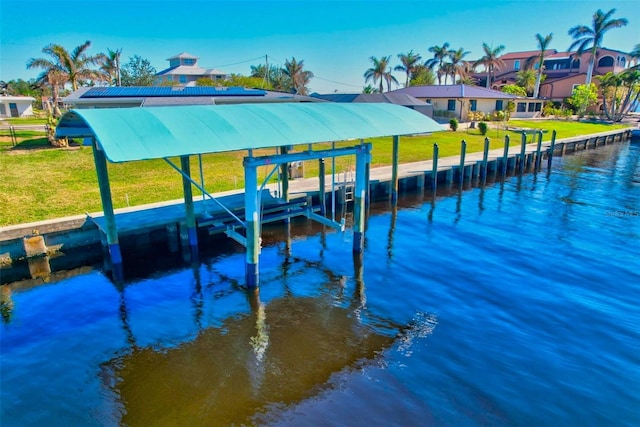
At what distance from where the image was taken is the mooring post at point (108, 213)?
12367mm

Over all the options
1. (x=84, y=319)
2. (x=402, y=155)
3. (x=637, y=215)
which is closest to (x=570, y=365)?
(x=84, y=319)

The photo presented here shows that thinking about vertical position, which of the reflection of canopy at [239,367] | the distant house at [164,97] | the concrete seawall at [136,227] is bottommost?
the reflection of canopy at [239,367]

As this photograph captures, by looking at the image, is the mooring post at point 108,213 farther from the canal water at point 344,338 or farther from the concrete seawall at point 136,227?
the concrete seawall at point 136,227

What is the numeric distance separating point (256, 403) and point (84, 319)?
5.63 m

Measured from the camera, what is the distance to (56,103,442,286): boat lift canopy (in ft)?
33.5

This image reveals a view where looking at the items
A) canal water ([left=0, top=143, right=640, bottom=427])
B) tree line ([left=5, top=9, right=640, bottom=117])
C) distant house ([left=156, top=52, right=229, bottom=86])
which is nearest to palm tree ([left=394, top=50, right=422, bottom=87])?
tree line ([left=5, top=9, right=640, bottom=117])

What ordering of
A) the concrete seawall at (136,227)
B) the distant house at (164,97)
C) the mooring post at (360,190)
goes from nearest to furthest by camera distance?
the concrete seawall at (136,227) → the mooring post at (360,190) → the distant house at (164,97)

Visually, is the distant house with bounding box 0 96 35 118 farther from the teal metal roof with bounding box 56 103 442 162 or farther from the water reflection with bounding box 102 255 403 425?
the water reflection with bounding box 102 255 403 425

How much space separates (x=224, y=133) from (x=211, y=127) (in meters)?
0.44

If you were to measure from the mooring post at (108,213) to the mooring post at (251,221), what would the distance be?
13.4ft

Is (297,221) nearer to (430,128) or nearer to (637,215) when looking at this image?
(430,128)

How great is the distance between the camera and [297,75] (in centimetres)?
8188

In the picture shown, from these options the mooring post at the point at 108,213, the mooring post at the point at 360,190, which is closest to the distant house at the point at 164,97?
the mooring post at the point at 108,213

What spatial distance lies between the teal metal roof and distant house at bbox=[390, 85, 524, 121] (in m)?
39.3
